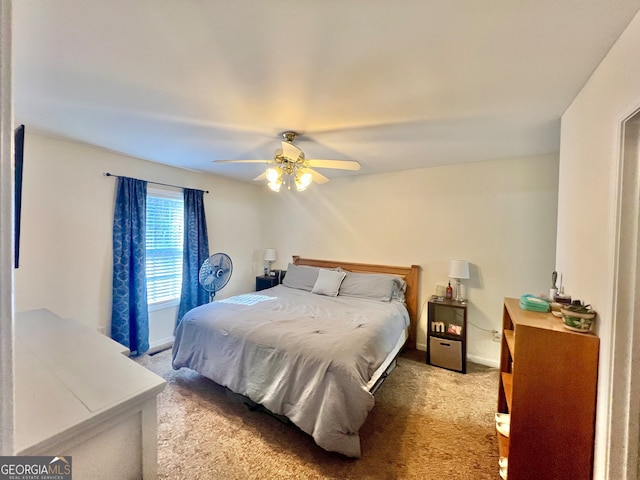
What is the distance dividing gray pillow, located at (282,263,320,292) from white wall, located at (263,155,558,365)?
406mm

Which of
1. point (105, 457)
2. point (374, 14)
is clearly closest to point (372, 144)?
point (374, 14)

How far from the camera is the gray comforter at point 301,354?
5.53 ft

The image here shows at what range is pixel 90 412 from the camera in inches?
29.6

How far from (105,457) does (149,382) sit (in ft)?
0.66

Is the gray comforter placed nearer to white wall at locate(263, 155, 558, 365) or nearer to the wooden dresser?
the wooden dresser

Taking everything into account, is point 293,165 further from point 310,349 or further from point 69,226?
point 69,226

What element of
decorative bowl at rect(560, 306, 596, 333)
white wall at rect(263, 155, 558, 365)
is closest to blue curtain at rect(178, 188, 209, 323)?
white wall at rect(263, 155, 558, 365)

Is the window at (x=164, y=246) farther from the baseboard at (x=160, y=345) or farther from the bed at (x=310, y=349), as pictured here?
the bed at (x=310, y=349)

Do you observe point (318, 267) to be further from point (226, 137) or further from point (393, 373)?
point (226, 137)

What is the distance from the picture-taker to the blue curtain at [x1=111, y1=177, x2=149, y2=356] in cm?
289

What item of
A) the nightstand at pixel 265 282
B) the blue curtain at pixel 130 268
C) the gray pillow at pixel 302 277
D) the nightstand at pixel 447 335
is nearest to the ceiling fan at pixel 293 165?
the blue curtain at pixel 130 268

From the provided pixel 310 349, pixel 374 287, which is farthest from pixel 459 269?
pixel 310 349

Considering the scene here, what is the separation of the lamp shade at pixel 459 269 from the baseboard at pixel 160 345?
3.53 metres

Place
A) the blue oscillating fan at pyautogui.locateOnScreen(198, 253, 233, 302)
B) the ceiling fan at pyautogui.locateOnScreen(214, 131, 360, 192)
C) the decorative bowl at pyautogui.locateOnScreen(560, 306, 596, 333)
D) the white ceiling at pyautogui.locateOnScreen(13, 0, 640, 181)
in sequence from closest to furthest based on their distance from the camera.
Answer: the white ceiling at pyautogui.locateOnScreen(13, 0, 640, 181) < the decorative bowl at pyautogui.locateOnScreen(560, 306, 596, 333) < the ceiling fan at pyautogui.locateOnScreen(214, 131, 360, 192) < the blue oscillating fan at pyautogui.locateOnScreen(198, 253, 233, 302)
